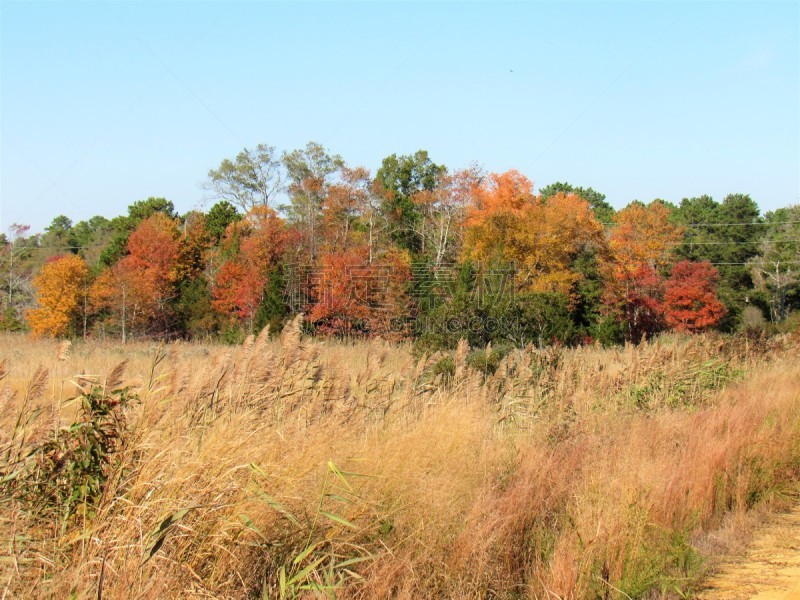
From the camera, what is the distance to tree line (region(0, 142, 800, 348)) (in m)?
43.9

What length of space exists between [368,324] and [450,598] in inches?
1554

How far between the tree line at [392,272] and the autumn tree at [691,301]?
114 mm

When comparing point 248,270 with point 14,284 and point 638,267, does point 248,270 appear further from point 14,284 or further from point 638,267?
point 638,267

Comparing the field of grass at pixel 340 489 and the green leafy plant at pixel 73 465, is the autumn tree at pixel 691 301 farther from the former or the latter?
the green leafy plant at pixel 73 465

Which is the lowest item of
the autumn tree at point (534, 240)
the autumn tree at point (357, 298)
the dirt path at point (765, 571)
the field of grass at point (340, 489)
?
the dirt path at point (765, 571)

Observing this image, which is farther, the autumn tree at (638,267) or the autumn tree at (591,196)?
the autumn tree at (591,196)

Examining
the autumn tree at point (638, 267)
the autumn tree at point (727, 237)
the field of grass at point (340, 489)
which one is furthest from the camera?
the autumn tree at point (727, 237)

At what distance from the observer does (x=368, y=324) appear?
4394 centimetres

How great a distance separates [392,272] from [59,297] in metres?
21.9

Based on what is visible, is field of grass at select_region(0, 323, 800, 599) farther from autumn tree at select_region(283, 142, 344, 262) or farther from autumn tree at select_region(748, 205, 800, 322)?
autumn tree at select_region(748, 205, 800, 322)

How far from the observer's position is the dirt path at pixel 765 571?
5.42 m

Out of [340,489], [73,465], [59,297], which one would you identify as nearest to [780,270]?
[59,297]

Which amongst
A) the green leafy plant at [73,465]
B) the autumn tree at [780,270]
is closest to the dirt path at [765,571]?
the green leafy plant at [73,465]

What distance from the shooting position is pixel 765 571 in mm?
5930
